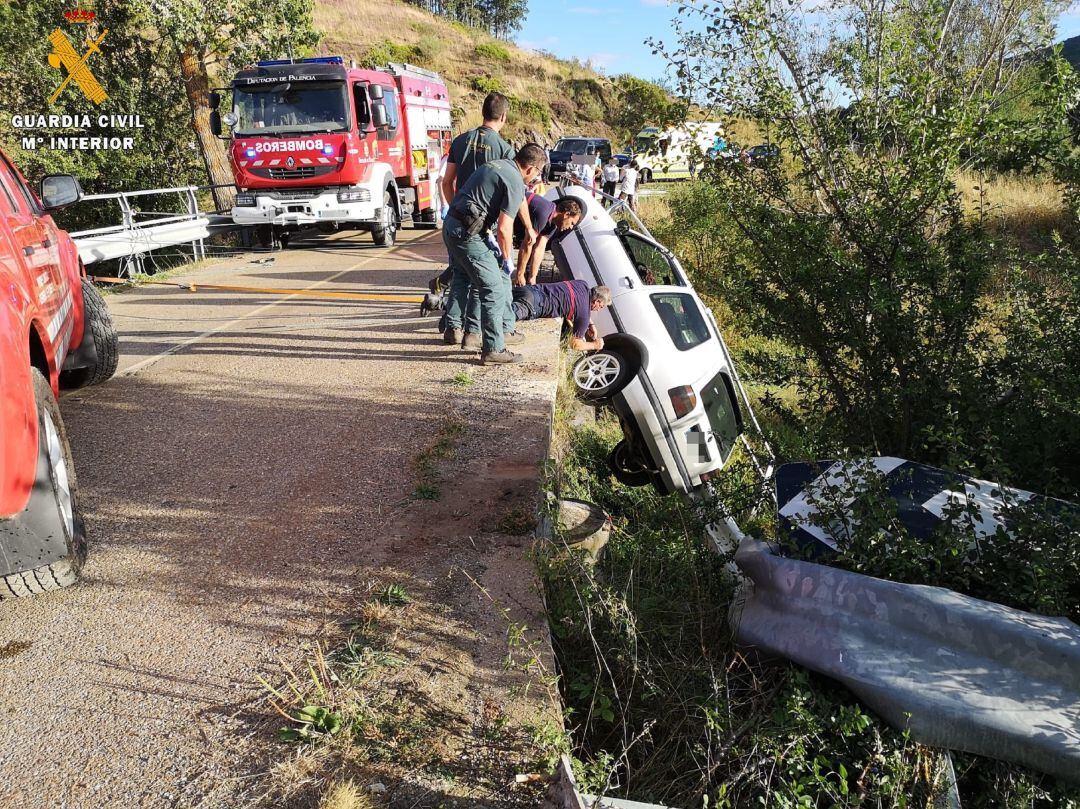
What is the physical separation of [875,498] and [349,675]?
6.91ft

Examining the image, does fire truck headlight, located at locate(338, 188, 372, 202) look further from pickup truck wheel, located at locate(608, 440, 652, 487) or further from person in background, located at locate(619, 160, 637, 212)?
pickup truck wheel, located at locate(608, 440, 652, 487)

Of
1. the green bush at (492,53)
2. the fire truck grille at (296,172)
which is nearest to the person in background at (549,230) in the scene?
the fire truck grille at (296,172)

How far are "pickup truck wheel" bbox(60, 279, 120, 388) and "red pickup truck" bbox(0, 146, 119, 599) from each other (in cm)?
91

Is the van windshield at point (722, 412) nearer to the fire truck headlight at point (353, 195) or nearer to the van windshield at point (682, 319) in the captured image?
the van windshield at point (682, 319)

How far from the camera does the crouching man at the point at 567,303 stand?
672cm

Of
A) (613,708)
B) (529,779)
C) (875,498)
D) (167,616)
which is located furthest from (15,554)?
(875,498)

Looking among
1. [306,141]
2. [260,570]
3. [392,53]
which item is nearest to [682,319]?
[260,570]

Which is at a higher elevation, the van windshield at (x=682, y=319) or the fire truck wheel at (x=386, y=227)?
the fire truck wheel at (x=386, y=227)

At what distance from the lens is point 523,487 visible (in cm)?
436

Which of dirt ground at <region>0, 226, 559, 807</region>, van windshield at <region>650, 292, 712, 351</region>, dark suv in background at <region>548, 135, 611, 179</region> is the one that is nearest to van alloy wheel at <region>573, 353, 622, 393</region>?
dirt ground at <region>0, 226, 559, 807</region>

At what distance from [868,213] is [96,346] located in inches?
215

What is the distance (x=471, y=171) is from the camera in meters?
7.20

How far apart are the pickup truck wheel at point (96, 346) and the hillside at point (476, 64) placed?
38917 millimetres

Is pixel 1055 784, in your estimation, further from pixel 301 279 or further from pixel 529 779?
pixel 301 279
